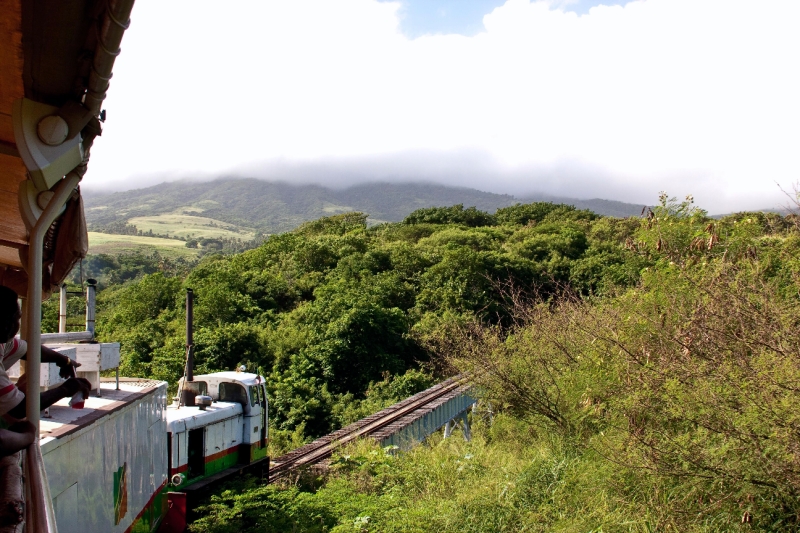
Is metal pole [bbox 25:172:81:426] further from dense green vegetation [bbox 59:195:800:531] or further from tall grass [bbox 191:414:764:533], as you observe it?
tall grass [bbox 191:414:764:533]

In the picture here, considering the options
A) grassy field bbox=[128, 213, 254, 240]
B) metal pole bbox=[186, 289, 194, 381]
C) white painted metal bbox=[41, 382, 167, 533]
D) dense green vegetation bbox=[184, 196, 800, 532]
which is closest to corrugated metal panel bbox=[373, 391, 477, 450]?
dense green vegetation bbox=[184, 196, 800, 532]

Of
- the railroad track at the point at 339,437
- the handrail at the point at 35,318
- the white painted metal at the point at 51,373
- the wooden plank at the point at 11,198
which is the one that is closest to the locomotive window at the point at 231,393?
the railroad track at the point at 339,437

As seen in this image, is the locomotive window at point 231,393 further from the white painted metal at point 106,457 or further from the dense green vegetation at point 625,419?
the white painted metal at point 106,457

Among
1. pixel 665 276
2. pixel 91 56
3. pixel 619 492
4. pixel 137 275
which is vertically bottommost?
pixel 137 275

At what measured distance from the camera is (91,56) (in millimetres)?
2391

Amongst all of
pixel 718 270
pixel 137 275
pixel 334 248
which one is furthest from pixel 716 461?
pixel 137 275

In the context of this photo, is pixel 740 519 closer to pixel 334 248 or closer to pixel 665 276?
pixel 665 276

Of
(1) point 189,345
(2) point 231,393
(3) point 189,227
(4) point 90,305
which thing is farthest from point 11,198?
(3) point 189,227

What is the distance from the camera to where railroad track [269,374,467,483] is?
14.3m

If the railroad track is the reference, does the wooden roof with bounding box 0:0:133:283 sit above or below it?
above

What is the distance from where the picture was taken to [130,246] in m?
104

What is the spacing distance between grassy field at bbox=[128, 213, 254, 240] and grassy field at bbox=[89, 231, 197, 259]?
25.4 metres

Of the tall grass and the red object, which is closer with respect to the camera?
the tall grass

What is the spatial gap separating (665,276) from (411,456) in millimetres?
5856
